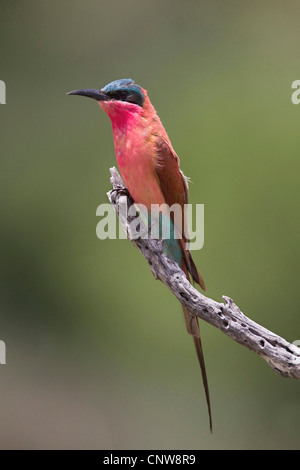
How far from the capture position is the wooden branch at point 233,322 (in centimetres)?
192

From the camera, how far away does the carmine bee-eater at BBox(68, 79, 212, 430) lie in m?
2.22

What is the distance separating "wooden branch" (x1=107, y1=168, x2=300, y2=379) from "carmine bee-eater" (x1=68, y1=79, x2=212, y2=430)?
5.8 inches

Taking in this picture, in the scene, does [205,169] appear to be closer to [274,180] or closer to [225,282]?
[274,180]

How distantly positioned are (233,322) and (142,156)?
66 centimetres

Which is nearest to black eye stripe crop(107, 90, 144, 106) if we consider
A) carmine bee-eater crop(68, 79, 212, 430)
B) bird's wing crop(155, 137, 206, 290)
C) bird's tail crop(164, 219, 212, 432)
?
carmine bee-eater crop(68, 79, 212, 430)

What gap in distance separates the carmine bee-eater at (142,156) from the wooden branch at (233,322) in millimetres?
148

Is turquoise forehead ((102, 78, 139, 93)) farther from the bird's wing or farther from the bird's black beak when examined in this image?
the bird's wing

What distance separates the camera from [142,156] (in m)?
2.23

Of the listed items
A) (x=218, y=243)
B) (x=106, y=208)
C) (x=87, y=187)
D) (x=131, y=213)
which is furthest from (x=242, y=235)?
(x=131, y=213)

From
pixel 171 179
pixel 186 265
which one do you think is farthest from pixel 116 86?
pixel 186 265

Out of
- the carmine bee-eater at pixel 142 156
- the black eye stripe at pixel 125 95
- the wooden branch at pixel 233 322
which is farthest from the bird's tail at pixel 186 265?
the black eye stripe at pixel 125 95

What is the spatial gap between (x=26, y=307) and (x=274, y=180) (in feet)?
6.41

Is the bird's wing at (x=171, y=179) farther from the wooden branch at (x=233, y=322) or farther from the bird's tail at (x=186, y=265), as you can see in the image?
the wooden branch at (x=233, y=322)

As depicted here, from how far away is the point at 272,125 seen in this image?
13.2 ft
